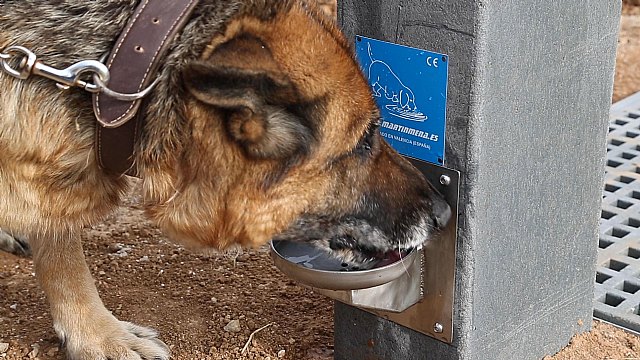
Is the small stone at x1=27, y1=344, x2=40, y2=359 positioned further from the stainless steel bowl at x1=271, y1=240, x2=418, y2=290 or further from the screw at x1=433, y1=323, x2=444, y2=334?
the screw at x1=433, y1=323, x2=444, y2=334

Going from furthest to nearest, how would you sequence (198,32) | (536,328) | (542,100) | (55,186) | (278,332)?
(278,332) < (536,328) < (542,100) < (55,186) < (198,32)

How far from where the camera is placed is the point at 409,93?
110 inches

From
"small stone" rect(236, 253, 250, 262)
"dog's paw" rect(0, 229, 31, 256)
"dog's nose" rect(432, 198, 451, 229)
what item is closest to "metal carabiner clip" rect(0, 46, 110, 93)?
"dog's nose" rect(432, 198, 451, 229)

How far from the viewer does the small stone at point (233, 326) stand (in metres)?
3.59

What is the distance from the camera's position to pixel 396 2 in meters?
2.75

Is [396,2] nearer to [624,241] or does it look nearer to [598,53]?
[598,53]

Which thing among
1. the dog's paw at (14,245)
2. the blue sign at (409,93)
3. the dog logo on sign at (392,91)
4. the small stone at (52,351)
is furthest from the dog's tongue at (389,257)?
the dog's paw at (14,245)

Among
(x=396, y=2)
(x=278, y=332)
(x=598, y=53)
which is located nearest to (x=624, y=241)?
(x=598, y=53)

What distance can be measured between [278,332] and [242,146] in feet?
3.99

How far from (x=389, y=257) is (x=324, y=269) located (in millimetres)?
207

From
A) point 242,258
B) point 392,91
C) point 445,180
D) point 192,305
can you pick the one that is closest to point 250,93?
point 392,91

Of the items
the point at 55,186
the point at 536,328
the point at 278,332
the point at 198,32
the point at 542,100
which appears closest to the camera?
the point at 198,32

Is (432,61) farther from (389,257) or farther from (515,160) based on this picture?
(389,257)

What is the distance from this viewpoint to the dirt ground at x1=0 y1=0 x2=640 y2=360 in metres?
3.48
